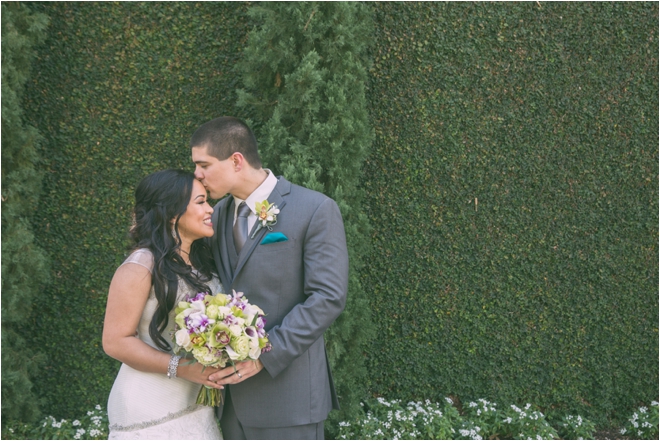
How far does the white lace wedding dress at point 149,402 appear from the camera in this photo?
8.11 ft

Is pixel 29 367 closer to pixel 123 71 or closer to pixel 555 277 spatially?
pixel 123 71

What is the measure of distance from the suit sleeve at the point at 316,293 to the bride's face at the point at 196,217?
473mm

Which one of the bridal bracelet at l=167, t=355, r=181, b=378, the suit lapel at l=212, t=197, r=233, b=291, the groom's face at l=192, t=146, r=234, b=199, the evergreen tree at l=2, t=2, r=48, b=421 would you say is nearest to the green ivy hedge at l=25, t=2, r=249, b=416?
the evergreen tree at l=2, t=2, r=48, b=421

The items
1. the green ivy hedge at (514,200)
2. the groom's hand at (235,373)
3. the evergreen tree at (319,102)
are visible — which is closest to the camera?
the groom's hand at (235,373)

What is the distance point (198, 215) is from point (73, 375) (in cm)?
250

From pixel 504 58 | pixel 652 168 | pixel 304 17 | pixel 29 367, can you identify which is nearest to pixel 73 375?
pixel 29 367

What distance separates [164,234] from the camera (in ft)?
8.42

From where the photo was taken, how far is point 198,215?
2604mm

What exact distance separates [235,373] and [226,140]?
109 centimetres

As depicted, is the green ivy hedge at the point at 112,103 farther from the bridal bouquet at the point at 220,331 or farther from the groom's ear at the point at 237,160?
the bridal bouquet at the point at 220,331

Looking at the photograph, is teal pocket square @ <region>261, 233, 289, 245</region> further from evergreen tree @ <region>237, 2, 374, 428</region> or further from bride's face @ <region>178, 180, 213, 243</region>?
evergreen tree @ <region>237, 2, 374, 428</region>

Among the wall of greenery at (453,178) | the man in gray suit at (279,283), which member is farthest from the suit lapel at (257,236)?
the wall of greenery at (453,178)

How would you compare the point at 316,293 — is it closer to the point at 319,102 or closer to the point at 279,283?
the point at 279,283

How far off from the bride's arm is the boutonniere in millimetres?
540
